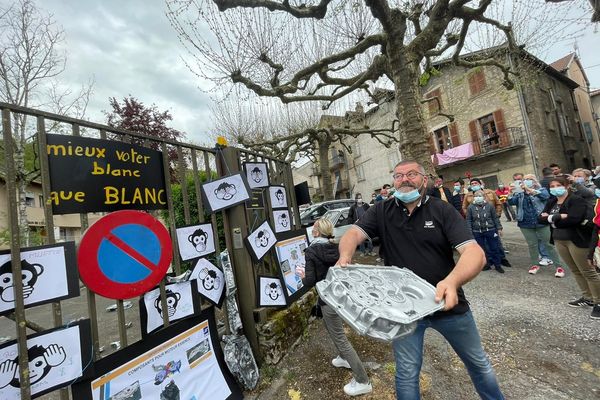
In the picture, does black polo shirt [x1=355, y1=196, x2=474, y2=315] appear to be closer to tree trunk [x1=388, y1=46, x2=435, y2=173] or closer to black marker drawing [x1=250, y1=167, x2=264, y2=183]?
black marker drawing [x1=250, y1=167, x2=264, y2=183]

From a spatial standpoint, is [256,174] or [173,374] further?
[256,174]

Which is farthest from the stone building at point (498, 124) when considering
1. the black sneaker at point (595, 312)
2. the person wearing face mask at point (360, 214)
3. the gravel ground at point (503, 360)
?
the black sneaker at point (595, 312)

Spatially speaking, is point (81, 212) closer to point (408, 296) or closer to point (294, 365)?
point (408, 296)

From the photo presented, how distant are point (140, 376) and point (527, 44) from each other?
13355 mm

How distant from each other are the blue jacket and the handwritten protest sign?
6631mm

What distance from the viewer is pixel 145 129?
13.0 m

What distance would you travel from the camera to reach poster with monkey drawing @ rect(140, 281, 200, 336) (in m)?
2.18

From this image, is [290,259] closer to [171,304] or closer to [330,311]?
[330,311]

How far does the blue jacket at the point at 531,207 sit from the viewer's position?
222 inches

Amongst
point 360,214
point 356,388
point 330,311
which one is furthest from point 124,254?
point 360,214

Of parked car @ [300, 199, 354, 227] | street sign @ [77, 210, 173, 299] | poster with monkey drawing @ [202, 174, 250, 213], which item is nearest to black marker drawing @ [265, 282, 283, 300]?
poster with monkey drawing @ [202, 174, 250, 213]

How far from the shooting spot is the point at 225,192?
3.05m

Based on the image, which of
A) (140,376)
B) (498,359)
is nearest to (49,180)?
(140,376)

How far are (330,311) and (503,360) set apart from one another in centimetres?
191
